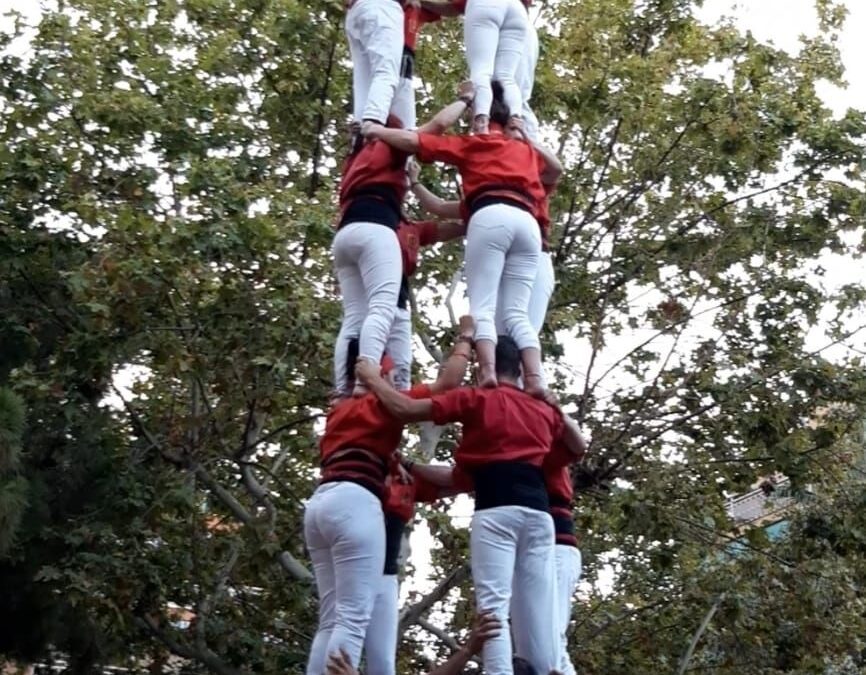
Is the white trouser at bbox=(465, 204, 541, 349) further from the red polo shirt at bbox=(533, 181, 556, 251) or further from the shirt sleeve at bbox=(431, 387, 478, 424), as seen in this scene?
the shirt sleeve at bbox=(431, 387, 478, 424)

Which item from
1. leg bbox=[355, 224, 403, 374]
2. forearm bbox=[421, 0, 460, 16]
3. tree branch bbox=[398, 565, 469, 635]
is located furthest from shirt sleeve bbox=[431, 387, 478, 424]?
tree branch bbox=[398, 565, 469, 635]

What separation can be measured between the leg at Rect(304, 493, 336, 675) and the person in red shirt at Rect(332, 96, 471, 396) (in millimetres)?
762

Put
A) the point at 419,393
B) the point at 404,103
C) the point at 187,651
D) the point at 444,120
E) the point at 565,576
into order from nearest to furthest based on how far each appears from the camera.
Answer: the point at 419,393
the point at 565,576
the point at 444,120
the point at 404,103
the point at 187,651

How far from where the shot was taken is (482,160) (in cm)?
734

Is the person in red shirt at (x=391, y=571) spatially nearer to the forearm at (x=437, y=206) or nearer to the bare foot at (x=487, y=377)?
the bare foot at (x=487, y=377)

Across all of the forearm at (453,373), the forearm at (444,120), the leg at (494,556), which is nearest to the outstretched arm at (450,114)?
the forearm at (444,120)

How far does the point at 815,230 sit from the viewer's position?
12.3 meters

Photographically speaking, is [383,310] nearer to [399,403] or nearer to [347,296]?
[347,296]

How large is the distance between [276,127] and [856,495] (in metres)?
5.46

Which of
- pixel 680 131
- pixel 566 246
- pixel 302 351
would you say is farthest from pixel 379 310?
pixel 680 131

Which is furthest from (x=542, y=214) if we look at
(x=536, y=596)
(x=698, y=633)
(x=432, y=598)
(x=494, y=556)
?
(x=698, y=633)

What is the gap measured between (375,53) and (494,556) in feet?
9.23

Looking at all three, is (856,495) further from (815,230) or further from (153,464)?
(153,464)

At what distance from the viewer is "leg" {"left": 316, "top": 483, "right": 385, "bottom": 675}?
6.44m
